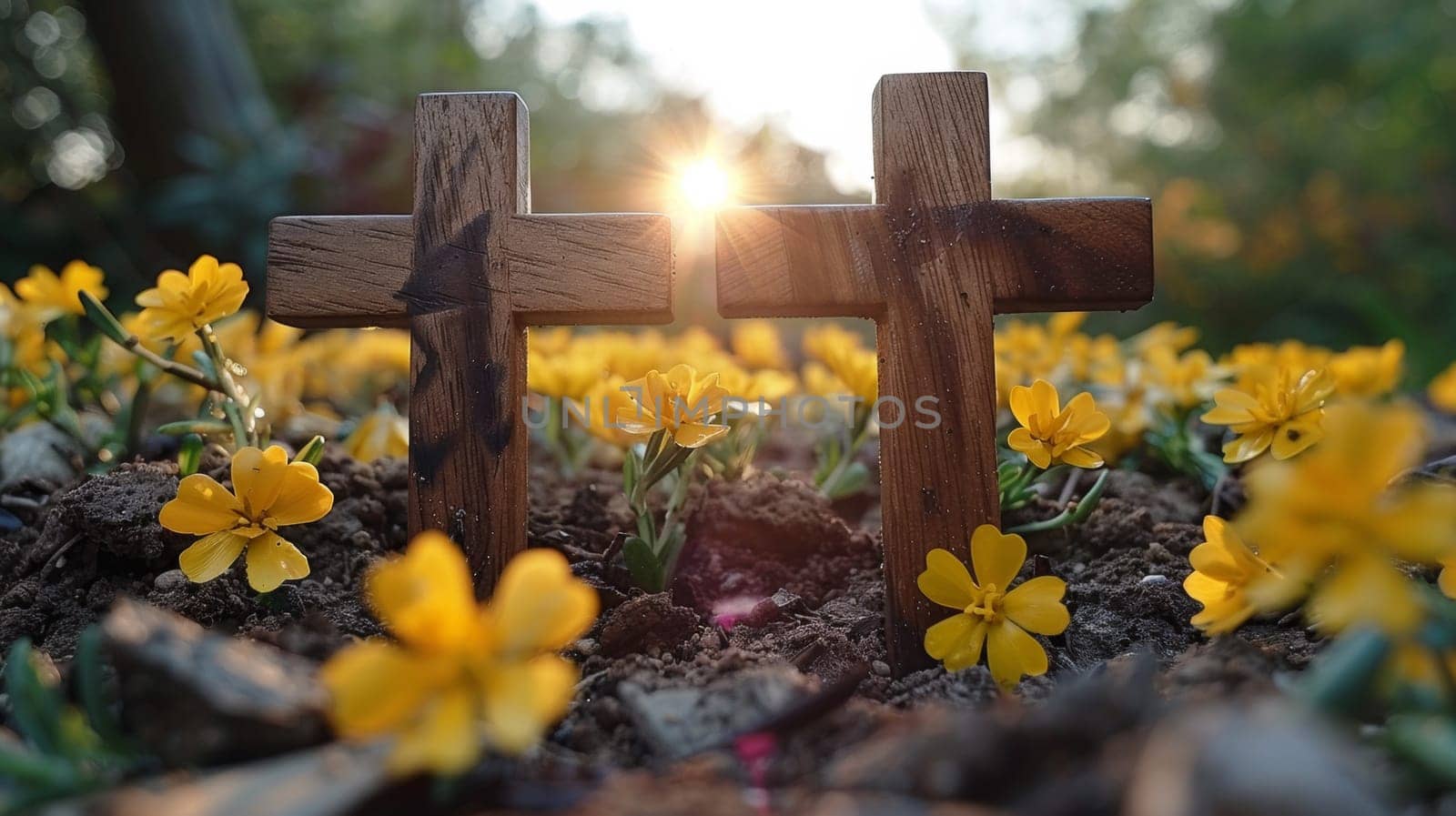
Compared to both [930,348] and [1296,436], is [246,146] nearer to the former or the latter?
[930,348]

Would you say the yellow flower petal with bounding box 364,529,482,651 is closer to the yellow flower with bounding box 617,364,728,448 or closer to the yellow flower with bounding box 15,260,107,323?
the yellow flower with bounding box 617,364,728,448

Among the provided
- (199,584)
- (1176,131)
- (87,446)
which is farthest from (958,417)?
(1176,131)

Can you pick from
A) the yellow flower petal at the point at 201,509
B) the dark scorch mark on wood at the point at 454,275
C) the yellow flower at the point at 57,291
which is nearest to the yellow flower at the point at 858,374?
the dark scorch mark on wood at the point at 454,275

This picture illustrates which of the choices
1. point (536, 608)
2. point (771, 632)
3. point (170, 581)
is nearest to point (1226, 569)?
point (771, 632)

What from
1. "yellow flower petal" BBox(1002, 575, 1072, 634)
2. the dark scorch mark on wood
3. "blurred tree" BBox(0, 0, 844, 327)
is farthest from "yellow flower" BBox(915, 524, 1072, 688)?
"blurred tree" BBox(0, 0, 844, 327)

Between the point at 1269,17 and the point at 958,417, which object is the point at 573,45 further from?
Result: the point at 958,417

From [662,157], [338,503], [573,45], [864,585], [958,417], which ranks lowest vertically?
[864,585]

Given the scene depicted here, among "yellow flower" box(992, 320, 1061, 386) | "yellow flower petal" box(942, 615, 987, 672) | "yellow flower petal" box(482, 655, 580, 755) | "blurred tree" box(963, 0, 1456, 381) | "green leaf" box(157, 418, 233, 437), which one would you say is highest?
"blurred tree" box(963, 0, 1456, 381)
